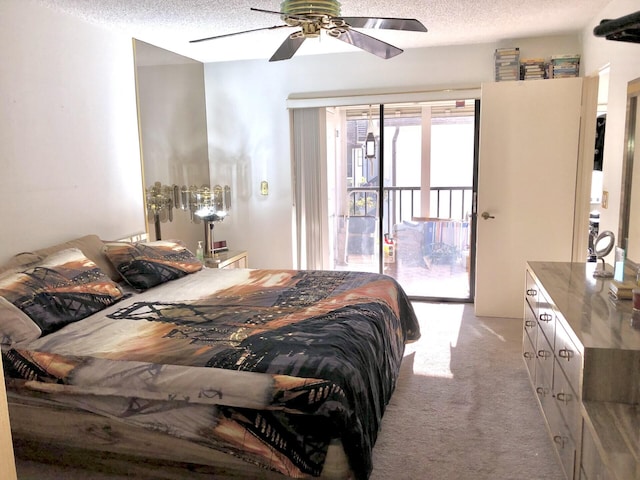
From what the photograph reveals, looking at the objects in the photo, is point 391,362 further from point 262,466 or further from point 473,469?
point 262,466

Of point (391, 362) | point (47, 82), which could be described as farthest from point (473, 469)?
point (47, 82)

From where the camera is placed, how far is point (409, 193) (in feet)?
17.0

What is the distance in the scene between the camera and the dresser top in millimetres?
1748

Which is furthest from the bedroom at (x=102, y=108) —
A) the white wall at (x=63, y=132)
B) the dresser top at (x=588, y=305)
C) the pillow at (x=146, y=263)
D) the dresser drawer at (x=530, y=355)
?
the dresser drawer at (x=530, y=355)

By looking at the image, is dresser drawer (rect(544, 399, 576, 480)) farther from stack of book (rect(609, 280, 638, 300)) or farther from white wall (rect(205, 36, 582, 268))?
white wall (rect(205, 36, 582, 268))

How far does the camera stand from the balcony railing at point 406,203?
5.10 meters

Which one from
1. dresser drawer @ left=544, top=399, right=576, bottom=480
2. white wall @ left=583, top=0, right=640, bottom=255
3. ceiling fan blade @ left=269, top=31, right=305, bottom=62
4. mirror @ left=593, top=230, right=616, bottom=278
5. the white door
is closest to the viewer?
dresser drawer @ left=544, top=399, right=576, bottom=480

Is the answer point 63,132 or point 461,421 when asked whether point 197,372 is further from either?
point 63,132


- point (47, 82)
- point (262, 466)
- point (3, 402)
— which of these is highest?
point (47, 82)

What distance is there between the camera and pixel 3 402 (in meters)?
0.75

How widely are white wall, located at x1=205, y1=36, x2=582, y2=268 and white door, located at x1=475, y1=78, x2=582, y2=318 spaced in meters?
0.51

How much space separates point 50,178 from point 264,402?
221 cm

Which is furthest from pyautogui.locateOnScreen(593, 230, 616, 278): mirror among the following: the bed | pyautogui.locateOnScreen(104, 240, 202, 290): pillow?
pyautogui.locateOnScreen(104, 240, 202, 290): pillow

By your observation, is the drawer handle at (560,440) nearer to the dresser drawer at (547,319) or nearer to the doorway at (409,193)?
the dresser drawer at (547,319)
